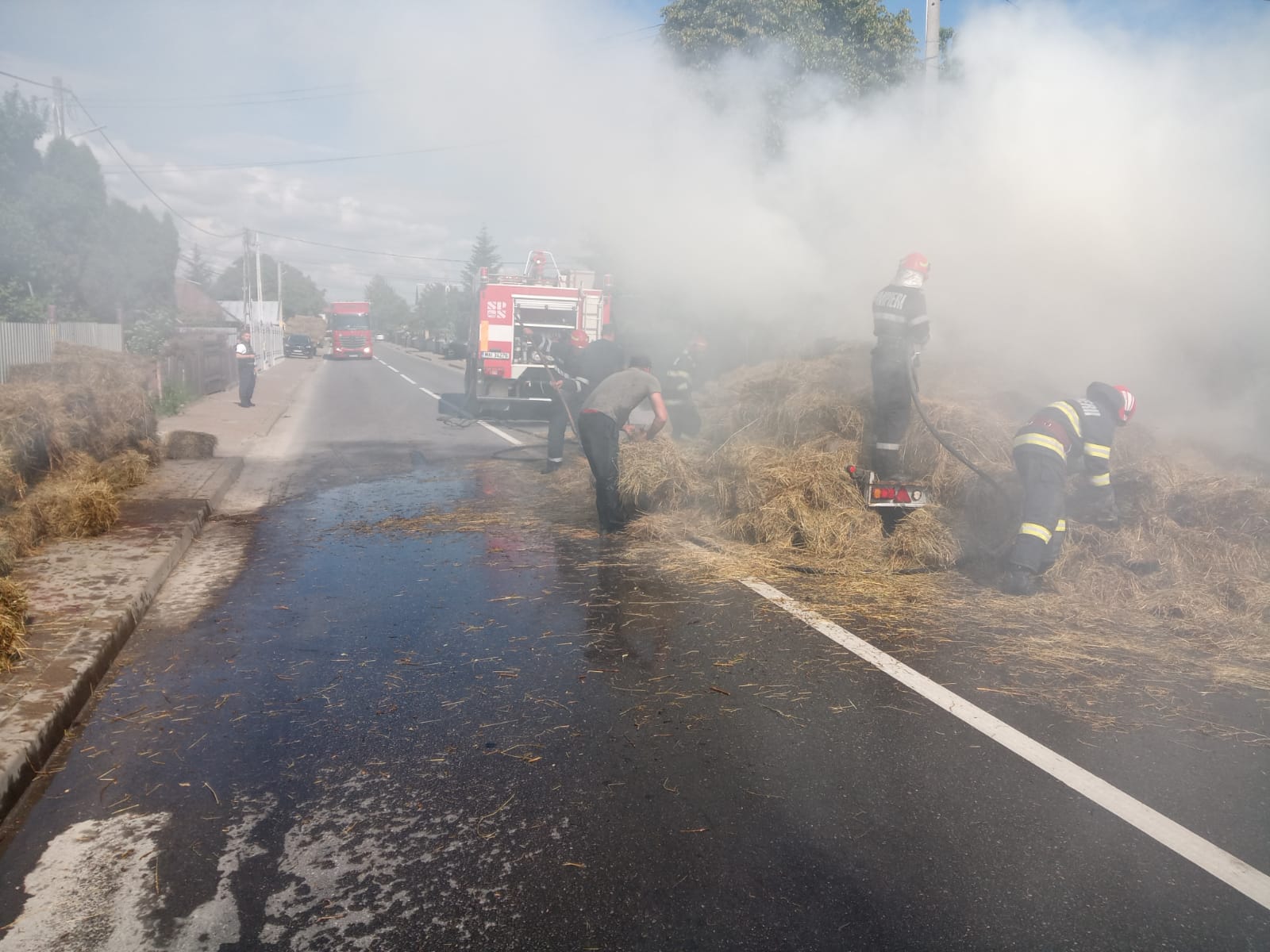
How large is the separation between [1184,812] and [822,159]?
1034 cm

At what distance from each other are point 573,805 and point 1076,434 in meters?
4.35

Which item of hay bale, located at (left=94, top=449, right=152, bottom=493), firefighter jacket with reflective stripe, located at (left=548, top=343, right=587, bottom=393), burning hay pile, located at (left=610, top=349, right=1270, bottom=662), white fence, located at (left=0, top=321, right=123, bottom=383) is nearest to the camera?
burning hay pile, located at (left=610, top=349, right=1270, bottom=662)

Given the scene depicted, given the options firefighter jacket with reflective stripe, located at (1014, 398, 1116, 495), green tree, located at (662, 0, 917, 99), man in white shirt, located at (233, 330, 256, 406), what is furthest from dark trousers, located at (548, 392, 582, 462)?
man in white shirt, located at (233, 330, 256, 406)

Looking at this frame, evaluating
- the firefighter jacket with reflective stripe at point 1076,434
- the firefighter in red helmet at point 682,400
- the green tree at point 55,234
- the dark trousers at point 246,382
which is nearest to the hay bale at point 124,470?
the firefighter in red helmet at point 682,400

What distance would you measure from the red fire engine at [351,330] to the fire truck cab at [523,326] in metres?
35.2

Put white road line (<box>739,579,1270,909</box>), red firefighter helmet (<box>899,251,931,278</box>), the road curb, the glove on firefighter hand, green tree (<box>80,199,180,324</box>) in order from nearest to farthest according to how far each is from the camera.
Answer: white road line (<box>739,579,1270,909</box>)
the road curb
the glove on firefighter hand
red firefighter helmet (<box>899,251,931,278</box>)
green tree (<box>80,199,180,324</box>)

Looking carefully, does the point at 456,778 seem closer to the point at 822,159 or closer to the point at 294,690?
the point at 294,690

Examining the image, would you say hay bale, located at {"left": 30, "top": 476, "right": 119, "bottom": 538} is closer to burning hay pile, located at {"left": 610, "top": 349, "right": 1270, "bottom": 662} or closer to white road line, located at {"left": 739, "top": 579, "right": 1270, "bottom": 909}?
burning hay pile, located at {"left": 610, "top": 349, "right": 1270, "bottom": 662}

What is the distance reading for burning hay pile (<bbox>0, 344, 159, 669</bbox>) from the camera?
6309 millimetres

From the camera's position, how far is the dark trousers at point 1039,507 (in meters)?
5.73

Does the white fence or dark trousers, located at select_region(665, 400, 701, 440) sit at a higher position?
the white fence

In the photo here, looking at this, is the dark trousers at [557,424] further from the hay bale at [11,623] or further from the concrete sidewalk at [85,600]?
the hay bale at [11,623]

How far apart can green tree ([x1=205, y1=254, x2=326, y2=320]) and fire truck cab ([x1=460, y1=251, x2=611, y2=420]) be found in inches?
3872

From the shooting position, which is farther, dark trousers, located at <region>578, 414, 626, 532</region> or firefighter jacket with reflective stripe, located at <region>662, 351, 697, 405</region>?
firefighter jacket with reflective stripe, located at <region>662, 351, 697, 405</region>
